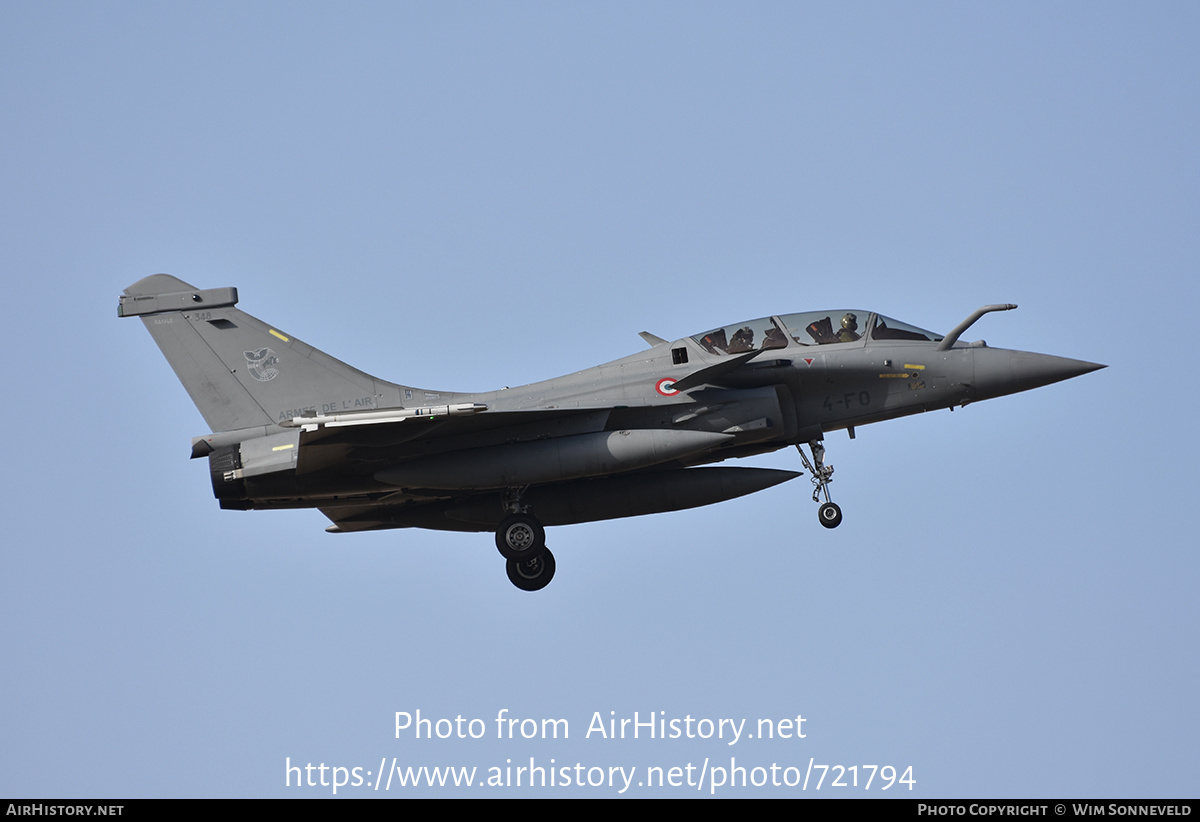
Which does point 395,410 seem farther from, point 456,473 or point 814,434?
point 814,434

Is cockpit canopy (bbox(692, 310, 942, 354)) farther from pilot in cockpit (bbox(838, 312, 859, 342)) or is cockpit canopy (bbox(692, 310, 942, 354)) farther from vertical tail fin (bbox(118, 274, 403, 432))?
vertical tail fin (bbox(118, 274, 403, 432))

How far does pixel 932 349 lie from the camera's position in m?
23.4

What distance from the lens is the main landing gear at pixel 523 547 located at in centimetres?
2303

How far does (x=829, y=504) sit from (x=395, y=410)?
6.53 m

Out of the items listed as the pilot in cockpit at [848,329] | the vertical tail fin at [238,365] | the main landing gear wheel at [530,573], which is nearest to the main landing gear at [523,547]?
the main landing gear wheel at [530,573]

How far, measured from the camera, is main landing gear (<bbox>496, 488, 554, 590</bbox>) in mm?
23031

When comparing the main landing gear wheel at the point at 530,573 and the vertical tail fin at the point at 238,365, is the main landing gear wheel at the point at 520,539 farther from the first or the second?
the vertical tail fin at the point at 238,365

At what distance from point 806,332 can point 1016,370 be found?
3217 mm

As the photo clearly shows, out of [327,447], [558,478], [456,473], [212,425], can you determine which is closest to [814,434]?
[558,478]

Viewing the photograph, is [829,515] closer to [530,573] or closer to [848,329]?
[848,329]

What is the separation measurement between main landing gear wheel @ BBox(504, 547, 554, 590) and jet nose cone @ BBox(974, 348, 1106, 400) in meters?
7.08
